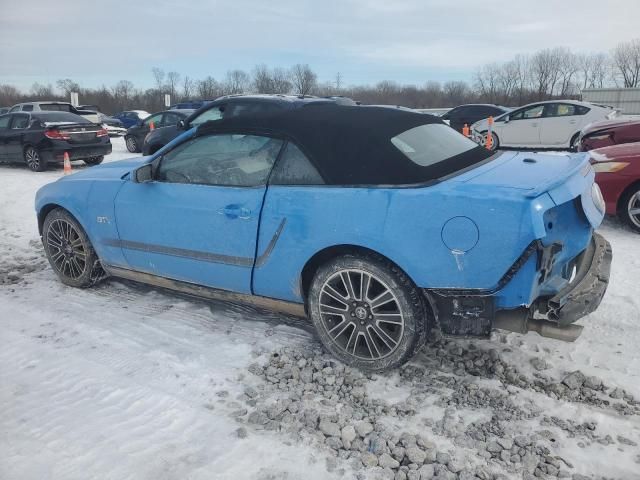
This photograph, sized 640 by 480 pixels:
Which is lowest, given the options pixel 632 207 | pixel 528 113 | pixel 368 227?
pixel 632 207

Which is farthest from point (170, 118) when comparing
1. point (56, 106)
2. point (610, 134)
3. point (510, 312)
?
point (510, 312)

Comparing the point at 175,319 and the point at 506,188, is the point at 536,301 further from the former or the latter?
the point at 175,319

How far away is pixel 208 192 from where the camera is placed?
3.58 meters

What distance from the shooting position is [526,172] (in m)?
3.11

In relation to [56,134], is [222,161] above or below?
below

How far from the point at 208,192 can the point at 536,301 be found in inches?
87.1

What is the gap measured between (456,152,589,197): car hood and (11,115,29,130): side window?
12.0 metres

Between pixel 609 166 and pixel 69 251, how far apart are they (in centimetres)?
586

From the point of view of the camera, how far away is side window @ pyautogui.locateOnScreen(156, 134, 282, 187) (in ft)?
11.3

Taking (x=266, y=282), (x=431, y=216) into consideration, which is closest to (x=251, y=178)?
(x=266, y=282)

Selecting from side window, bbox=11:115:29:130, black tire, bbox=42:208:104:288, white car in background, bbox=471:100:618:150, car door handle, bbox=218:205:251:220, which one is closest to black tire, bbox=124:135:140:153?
side window, bbox=11:115:29:130

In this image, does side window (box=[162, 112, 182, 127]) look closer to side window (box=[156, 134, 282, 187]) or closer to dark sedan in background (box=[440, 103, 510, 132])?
dark sedan in background (box=[440, 103, 510, 132])

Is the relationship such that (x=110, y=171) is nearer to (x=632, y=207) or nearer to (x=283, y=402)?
(x=283, y=402)

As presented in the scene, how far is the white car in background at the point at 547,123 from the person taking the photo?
1395 cm
